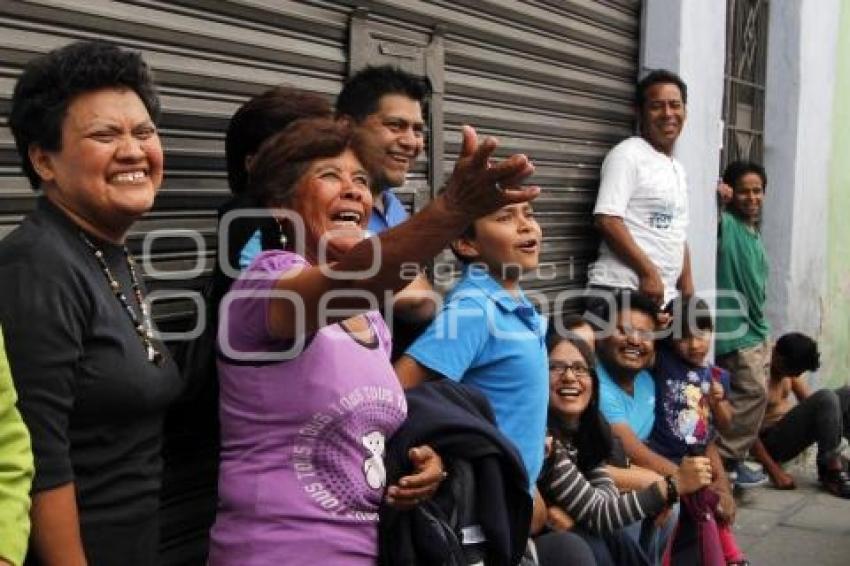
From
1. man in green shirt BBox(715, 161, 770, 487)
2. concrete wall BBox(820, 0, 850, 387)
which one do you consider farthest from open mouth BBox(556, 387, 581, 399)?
concrete wall BBox(820, 0, 850, 387)

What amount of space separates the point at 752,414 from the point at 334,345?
4356 mm

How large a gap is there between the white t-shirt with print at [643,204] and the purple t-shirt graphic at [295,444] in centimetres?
309

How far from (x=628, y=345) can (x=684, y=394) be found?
0.38 metres

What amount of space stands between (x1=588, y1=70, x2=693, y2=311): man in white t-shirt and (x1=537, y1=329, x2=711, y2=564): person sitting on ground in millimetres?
1381

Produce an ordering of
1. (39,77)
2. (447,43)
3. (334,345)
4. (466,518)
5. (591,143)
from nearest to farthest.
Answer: (39,77) < (334,345) < (466,518) < (447,43) < (591,143)

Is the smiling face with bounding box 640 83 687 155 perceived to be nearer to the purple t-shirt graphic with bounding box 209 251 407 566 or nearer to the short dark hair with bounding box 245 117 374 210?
the short dark hair with bounding box 245 117 374 210

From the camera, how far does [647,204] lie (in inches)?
197

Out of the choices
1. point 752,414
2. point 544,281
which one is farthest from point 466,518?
point 752,414

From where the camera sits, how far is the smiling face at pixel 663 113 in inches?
202

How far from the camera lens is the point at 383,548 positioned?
7.21ft

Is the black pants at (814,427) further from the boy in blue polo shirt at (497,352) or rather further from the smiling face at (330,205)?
the smiling face at (330,205)

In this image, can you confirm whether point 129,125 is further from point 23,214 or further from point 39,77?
point 23,214

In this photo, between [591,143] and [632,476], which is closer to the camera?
[632,476]

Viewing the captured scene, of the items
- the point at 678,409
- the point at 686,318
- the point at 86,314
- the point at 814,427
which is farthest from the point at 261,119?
the point at 814,427
